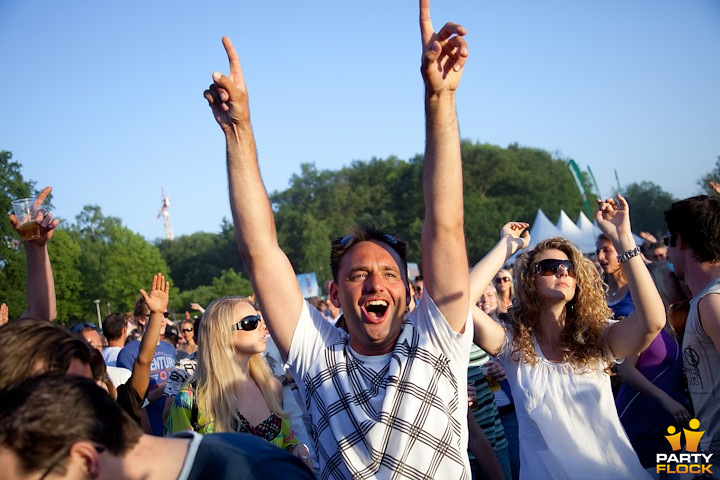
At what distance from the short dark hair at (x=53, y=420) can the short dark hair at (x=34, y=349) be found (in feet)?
1.21

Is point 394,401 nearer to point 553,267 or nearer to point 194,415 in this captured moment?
point 553,267

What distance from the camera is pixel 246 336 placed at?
12.8ft

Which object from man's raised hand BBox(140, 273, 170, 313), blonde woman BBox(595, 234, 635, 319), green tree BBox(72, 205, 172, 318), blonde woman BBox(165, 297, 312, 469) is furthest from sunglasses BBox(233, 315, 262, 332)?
green tree BBox(72, 205, 172, 318)

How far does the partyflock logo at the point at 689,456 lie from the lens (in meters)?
2.95

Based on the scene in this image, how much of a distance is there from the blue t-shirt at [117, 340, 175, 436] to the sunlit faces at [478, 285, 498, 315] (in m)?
3.40

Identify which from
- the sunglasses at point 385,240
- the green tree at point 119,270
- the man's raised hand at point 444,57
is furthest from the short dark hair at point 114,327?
the green tree at point 119,270

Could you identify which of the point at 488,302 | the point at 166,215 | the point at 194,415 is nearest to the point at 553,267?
the point at 194,415

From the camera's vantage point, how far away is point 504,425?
484cm

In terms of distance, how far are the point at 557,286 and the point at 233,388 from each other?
2016mm

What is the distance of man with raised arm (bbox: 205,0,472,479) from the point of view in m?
2.07

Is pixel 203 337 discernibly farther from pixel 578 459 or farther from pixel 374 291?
pixel 578 459

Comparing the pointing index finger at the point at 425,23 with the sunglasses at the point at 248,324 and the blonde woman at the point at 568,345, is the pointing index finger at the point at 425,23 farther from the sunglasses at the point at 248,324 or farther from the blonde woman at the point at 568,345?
the sunglasses at the point at 248,324

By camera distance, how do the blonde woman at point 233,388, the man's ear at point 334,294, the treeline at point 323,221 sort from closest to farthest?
the man's ear at point 334,294, the blonde woman at point 233,388, the treeline at point 323,221

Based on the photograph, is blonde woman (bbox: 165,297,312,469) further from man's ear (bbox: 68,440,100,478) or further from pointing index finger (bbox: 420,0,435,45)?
pointing index finger (bbox: 420,0,435,45)
